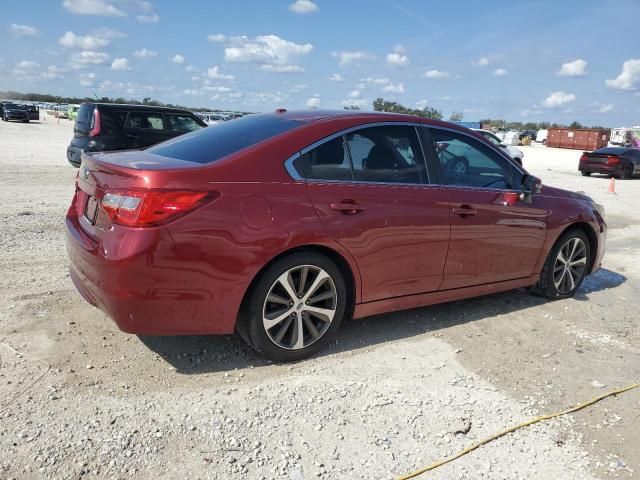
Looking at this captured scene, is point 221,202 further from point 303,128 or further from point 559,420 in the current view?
point 559,420

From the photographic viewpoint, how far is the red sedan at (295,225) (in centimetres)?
315

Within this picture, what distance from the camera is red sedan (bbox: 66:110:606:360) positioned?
315 centimetres

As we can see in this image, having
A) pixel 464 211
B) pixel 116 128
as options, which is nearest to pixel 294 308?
pixel 464 211

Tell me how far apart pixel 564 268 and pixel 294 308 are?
3134 mm

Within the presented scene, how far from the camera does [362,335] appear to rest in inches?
169

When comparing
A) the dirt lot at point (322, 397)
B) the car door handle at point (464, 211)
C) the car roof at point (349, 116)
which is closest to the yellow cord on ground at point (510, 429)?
the dirt lot at point (322, 397)

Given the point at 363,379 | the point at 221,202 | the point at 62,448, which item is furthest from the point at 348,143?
the point at 62,448

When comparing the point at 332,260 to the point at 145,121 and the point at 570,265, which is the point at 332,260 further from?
the point at 145,121

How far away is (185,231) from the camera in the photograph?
312 centimetres

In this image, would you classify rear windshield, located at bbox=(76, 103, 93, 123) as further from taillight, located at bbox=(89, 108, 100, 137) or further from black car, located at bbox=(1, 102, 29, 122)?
black car, located at bbox=(1, 102, 29, 122)

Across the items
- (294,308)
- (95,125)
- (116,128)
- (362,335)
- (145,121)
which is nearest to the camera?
(294,308)

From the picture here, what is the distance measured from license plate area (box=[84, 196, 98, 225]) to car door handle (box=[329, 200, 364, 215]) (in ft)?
4.85

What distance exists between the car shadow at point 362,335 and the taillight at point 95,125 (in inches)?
362

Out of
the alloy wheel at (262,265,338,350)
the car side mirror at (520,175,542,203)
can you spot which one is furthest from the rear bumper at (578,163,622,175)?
the alloy wheel at (262,265,338,350)
